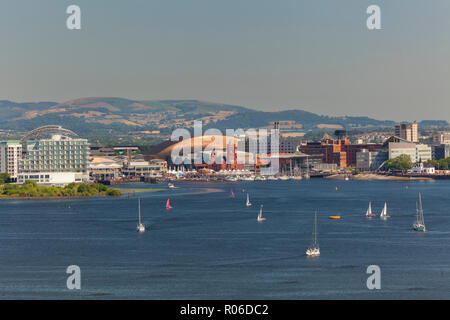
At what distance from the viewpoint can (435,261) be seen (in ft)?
76.7

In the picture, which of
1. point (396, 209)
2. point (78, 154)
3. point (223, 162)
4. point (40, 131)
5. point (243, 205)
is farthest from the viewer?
point (223, 162)

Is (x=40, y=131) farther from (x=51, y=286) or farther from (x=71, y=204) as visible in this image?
(x=51, y=286)

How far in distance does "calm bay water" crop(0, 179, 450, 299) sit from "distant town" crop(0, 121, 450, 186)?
913 inches

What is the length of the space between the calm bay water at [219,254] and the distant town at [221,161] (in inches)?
913

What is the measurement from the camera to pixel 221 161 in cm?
9662

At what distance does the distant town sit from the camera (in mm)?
64125

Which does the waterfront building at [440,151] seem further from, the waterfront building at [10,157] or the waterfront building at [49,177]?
the waterfront building at [49,177]

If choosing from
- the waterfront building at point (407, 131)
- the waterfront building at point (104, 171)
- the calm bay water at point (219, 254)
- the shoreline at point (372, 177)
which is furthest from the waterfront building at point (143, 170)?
the calm bay water at point (219, 254)

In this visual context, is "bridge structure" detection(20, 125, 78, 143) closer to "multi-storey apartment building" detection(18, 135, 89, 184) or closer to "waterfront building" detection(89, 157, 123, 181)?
"waterfront building" detection(89, 157, 123, 181)

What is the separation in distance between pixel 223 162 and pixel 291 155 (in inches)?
460

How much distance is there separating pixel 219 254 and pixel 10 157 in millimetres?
44801

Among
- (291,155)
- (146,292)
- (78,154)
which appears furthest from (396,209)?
(291,155)

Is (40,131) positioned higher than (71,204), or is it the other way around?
(40,131)

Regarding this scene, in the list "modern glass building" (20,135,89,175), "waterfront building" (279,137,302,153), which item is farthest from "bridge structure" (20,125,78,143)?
"waterfront building" (279,137,302,153)
